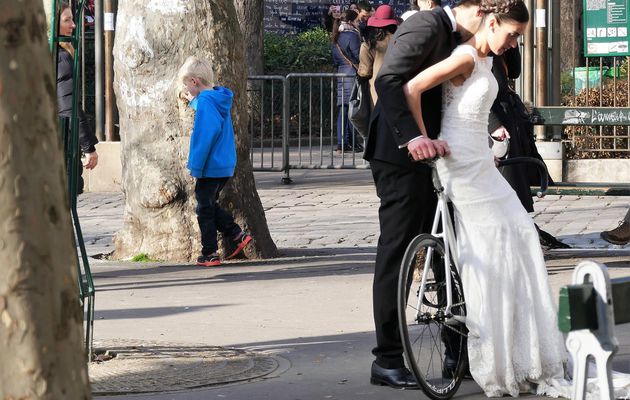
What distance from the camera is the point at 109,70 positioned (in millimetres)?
15227

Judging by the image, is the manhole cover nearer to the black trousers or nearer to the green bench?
the black trousers

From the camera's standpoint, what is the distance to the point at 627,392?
6.01 m

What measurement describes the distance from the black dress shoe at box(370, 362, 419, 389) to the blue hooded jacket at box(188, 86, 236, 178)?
387cm

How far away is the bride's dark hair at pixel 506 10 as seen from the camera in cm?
623

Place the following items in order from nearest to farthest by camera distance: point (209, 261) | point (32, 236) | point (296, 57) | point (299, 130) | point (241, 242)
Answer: point (32, 236), point (209, 261), point (241, 242), point (299, 130), point (296, 57)

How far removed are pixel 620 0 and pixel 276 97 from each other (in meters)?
7.93

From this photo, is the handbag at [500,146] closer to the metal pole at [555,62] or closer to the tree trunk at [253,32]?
the metal pole at [555,62]

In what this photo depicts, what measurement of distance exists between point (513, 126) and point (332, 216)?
159 inches

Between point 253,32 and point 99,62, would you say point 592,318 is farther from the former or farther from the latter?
point 253,32

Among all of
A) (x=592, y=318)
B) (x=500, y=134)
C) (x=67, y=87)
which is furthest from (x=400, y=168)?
(x=67, y=87)

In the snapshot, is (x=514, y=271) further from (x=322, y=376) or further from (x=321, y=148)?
(x=321, y=148)

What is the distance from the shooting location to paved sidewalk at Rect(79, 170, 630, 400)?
6.38 metres

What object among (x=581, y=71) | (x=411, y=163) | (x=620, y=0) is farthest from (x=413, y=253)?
(x=581, y=71)

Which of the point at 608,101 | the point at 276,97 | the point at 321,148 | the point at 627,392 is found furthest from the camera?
the point at 276,97
